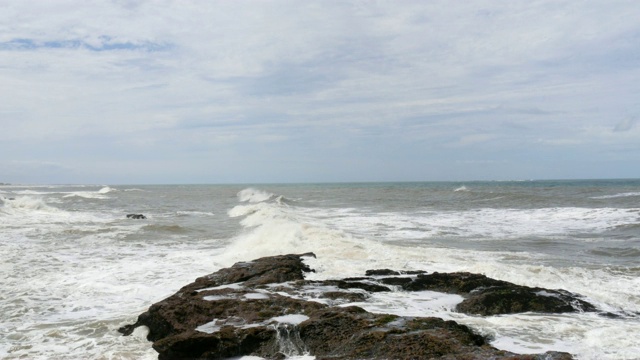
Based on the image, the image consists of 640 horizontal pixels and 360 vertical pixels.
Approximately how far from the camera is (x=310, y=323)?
5.61 m

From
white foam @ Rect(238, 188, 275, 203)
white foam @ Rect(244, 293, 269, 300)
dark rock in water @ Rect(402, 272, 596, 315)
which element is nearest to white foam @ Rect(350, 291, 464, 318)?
dark rock in water @ Rect(402, 272, 596, 315)

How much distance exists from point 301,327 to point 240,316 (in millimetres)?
961

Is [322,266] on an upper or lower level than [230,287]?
lower

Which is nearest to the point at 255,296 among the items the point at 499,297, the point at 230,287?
the point at 230,287

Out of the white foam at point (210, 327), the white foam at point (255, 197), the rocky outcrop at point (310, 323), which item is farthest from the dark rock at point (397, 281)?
the white foam at point (255, 197)

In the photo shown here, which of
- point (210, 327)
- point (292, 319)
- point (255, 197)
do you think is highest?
point (292, 319)

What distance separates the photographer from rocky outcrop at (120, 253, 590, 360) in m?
4.96

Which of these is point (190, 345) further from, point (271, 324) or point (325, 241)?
point (325, 241)

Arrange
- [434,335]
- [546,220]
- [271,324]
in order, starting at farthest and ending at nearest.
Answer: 1. [546,220]
2. [271,324]
3. [434,335]

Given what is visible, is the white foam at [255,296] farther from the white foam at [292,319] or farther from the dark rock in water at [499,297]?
the dark rock in water at [499,297]

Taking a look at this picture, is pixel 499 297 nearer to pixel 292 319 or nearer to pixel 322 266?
pixel 292 319

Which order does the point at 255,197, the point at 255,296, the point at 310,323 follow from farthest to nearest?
1. the point at 255,197
2. the point at 255,296
3. the point at 310,323

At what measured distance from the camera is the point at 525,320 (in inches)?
249

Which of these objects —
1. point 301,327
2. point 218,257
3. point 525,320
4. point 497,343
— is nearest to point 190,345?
point 301,327
